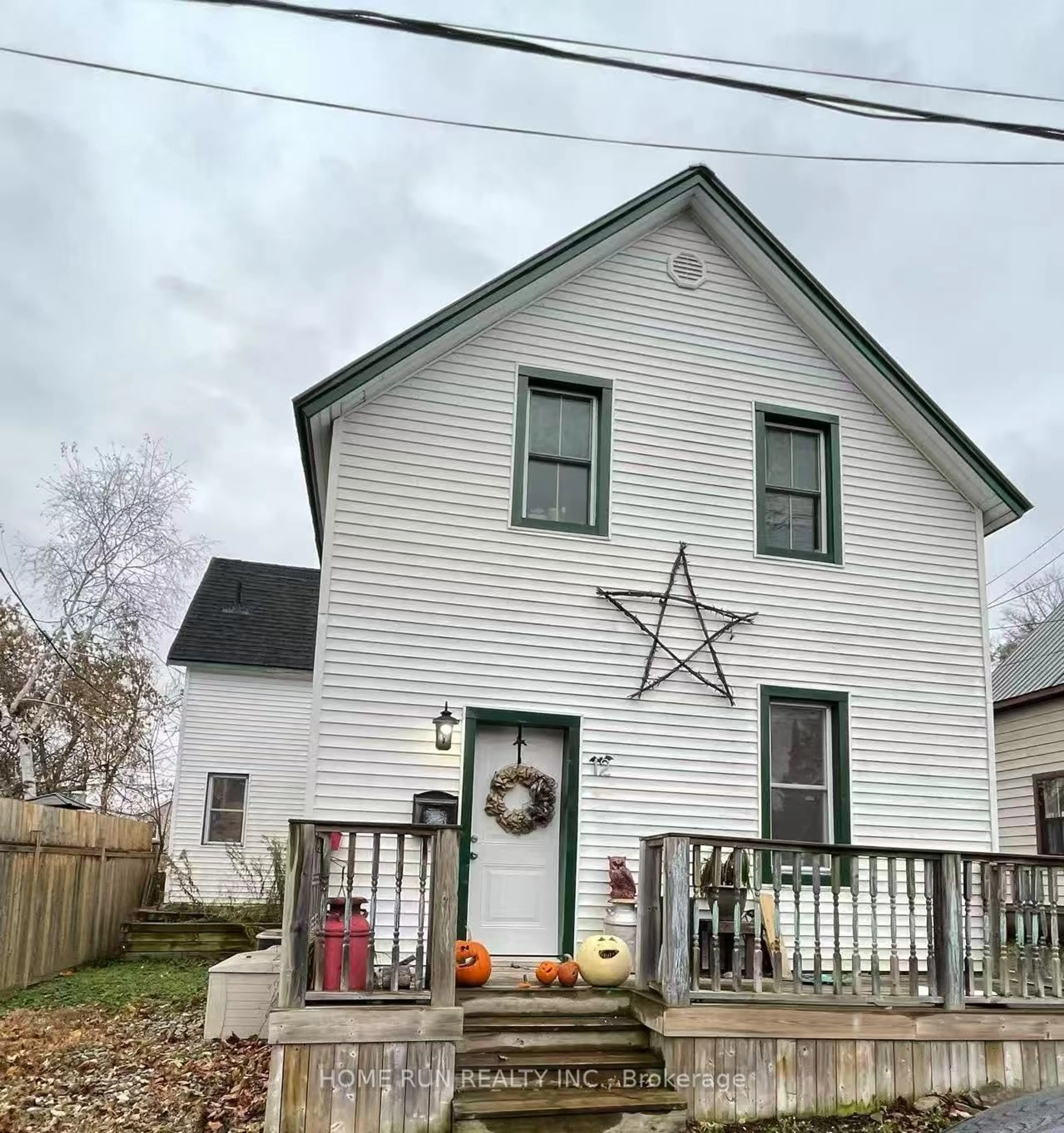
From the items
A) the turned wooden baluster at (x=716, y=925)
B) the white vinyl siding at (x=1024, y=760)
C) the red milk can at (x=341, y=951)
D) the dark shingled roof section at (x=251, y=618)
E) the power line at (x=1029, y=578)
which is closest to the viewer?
the red milk can at (x=341, y=951)

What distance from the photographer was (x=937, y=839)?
9.40 meters

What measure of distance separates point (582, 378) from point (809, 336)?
2520mm

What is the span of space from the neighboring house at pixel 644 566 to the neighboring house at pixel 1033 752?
4.13m

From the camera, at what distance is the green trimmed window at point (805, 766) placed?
9.10 m

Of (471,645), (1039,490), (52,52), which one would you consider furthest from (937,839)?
(1039,490)

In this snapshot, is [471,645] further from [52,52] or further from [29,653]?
[29,653]

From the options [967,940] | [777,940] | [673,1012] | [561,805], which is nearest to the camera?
[673,1012]

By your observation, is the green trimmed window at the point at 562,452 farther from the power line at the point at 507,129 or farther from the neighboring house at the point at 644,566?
the power line at the point at 507,129

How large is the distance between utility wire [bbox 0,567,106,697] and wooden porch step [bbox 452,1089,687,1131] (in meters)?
16.6

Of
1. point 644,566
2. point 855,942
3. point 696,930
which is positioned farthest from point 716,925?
point 644,566

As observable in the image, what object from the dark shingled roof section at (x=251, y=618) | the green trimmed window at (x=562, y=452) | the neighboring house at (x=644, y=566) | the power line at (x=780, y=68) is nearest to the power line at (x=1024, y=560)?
the dark shingled roof section at (x=251, y=618)

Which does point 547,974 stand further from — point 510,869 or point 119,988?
point 119,988

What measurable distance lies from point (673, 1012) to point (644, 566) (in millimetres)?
3934

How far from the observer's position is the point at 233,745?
57.6ft
